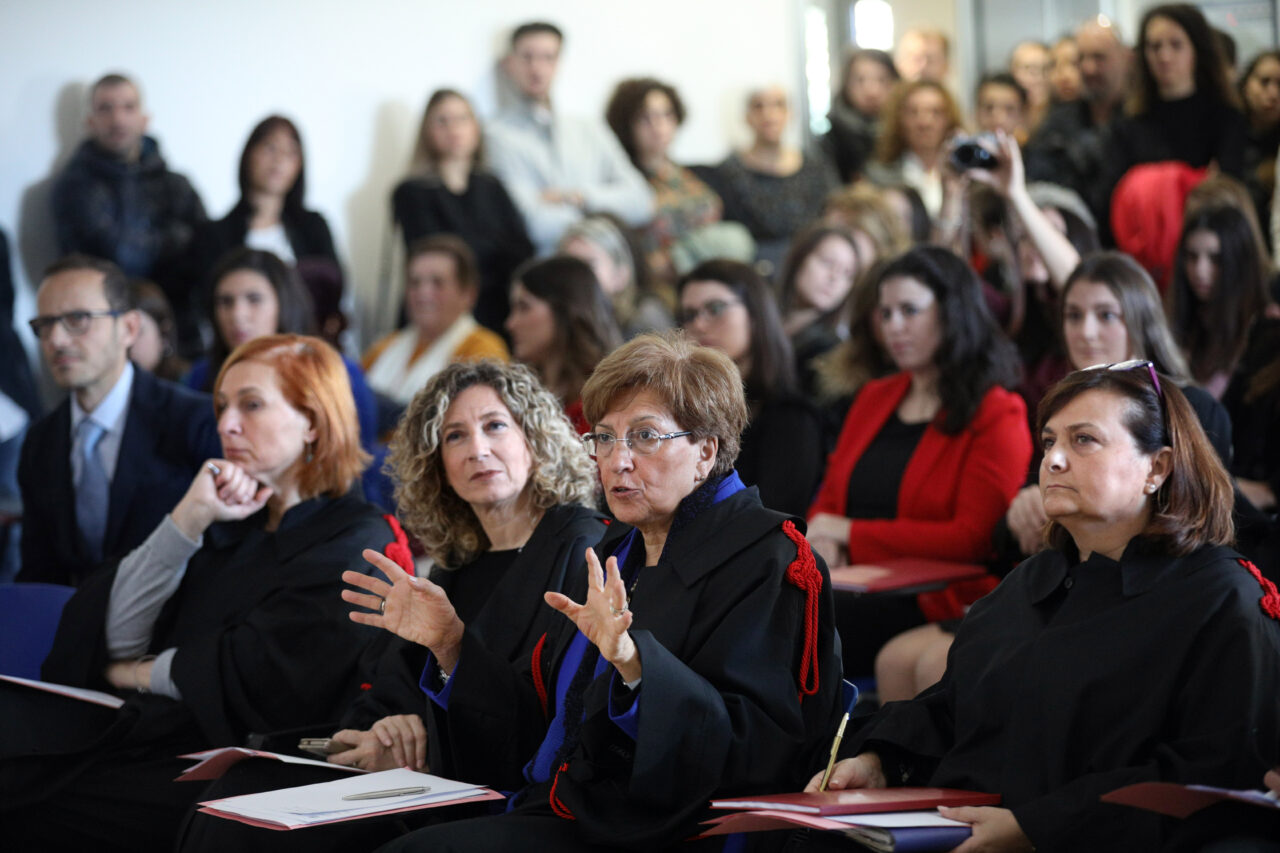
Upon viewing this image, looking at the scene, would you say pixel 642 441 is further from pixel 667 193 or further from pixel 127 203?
pixel 667 193

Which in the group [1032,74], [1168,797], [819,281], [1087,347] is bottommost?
[1168,797]

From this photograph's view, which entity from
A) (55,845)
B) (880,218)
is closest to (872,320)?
(880,218)

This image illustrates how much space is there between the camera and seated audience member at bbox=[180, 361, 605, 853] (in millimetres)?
2771

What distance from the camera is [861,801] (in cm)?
200

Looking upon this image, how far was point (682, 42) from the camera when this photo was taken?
8.74 metres

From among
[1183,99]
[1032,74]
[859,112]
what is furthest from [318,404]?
[1032,74]

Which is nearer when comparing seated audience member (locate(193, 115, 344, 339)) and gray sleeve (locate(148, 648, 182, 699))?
gray sleeve (locate(148, 648, 182, 699))

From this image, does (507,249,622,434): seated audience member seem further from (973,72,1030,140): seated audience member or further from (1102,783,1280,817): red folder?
(973,72,1030,140): seated audience member

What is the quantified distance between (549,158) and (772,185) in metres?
1.19

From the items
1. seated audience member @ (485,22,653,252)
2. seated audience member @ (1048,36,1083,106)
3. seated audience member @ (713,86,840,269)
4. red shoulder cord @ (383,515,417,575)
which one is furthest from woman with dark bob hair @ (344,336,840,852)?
seated audience member @ (1048,36,1083,106)

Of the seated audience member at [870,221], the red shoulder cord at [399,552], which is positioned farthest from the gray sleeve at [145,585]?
the seated audience member at [870,221]

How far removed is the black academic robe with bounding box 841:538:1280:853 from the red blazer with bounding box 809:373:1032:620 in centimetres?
123

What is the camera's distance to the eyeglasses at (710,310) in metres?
4.45

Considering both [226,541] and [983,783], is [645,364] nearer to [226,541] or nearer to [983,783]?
[983,783]
